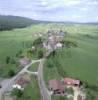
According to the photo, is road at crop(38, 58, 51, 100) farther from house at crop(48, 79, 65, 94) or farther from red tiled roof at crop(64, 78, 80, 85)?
red tiled roof at crop(64, 78, 80, 85)

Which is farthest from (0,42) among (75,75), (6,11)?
(75,75)

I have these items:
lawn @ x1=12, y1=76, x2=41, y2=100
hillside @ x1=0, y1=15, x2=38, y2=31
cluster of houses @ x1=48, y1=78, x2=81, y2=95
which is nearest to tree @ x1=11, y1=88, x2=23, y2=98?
lawn @ x1=12, y1=76, x2=41, y2=100

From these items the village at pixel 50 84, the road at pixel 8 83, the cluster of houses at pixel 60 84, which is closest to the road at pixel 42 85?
the village at pixel 50 84

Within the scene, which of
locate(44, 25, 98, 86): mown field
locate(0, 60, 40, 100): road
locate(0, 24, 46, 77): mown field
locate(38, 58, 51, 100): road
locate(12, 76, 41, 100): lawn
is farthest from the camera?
locate(0, 24, 46, 77): mown field

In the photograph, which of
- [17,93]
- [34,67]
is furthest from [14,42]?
[17,93]

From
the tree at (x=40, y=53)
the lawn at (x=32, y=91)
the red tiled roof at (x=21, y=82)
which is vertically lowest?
the lawn at (x=32, y=91)

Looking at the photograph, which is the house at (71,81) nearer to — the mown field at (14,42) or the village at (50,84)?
the village at (50,84)

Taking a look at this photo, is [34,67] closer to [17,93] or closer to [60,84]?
[60,84]

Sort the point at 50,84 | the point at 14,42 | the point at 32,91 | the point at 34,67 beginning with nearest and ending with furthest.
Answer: the point at 32,91 → the point at 50,84 → the point at 34,67 → the point at 14,42
